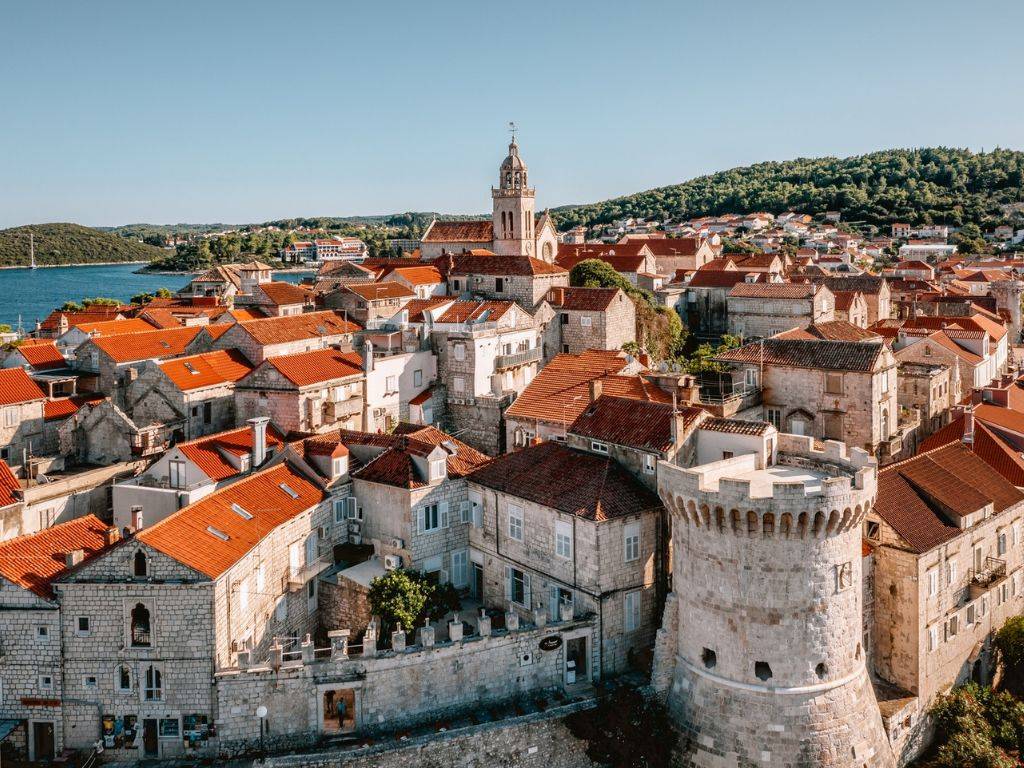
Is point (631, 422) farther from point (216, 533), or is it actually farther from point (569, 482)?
point (216, 533)

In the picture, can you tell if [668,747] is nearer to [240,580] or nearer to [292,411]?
[240,580]

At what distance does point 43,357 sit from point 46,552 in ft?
93.7

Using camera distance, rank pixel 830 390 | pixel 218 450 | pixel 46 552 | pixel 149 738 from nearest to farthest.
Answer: pixel 149 738 < pixel 46 552 < pixel 218 450 < pixel 830 390

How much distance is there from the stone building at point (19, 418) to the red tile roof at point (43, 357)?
6.47m

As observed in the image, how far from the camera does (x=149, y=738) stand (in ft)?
80.4

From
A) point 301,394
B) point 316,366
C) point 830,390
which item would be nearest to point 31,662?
point 301,394

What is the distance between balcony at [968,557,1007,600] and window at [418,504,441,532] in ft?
58.9

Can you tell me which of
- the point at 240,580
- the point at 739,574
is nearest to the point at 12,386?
the point at 240,580

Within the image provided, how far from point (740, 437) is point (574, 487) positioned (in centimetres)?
551

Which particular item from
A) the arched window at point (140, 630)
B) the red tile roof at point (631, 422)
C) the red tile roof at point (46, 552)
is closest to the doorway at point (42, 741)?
the arched window at point (140, 630)

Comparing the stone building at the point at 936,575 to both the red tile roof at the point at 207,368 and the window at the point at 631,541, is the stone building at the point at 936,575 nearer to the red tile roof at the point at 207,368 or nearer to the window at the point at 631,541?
the window at the point at 631,541

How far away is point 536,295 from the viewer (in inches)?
2356

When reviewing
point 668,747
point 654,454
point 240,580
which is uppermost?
point 654,454

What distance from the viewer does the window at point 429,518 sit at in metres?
31.0
